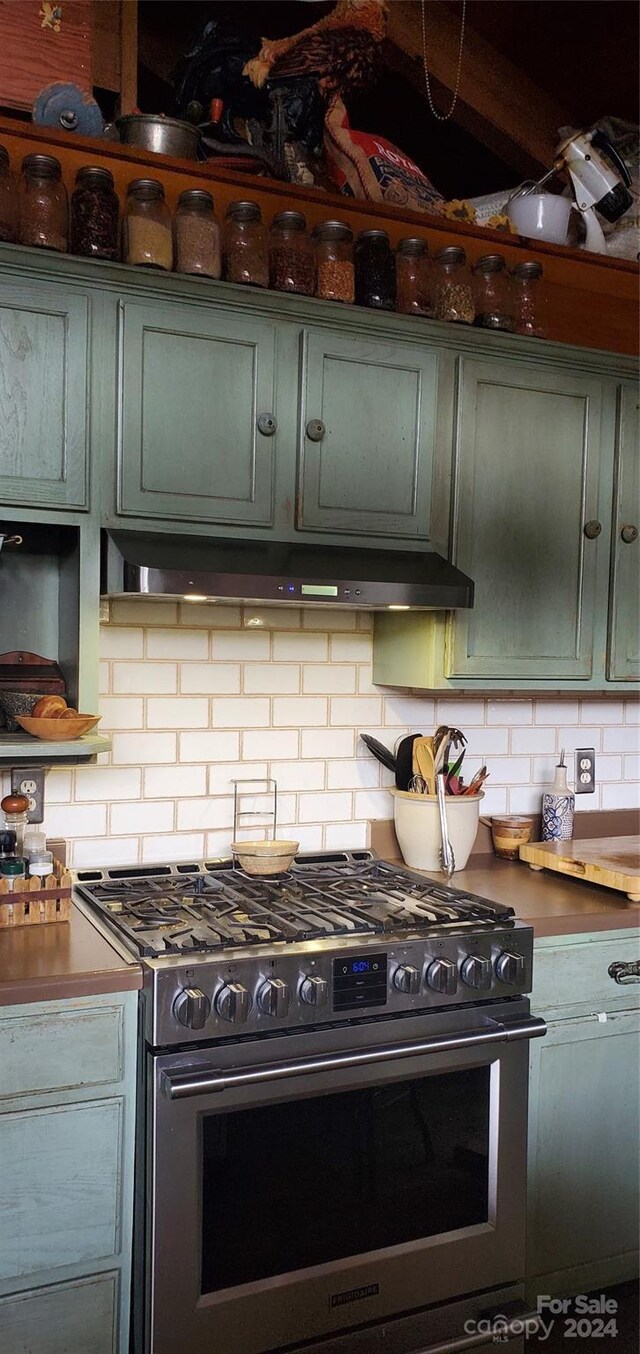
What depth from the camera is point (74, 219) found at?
2.17 meters

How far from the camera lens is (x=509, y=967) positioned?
7.33 feet

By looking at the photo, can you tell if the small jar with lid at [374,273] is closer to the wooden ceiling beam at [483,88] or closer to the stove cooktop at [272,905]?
the wooden ceiling beam at [483,88]

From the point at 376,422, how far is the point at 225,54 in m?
0.98

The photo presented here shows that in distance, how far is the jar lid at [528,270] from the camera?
263 centimetres

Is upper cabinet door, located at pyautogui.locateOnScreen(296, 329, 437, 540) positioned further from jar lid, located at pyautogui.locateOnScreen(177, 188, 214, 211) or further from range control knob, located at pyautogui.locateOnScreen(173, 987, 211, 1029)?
range control knob, located at pyautogui.locateOnScreen(173, 987, 211, 1029)

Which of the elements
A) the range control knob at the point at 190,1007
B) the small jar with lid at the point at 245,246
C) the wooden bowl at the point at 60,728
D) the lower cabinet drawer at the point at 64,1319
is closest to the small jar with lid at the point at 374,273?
the small jar with lid at the point at 245,246

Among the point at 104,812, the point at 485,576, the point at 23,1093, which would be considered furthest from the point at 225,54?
the point at 23,1093

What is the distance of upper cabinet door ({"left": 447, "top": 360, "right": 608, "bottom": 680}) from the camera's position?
2586 millimetres

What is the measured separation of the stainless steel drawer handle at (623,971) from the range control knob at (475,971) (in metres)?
0.41

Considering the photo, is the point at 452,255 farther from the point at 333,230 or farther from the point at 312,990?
the point at 312,990

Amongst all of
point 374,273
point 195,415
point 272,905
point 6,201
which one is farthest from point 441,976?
point 6,201

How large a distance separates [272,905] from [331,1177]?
57cm

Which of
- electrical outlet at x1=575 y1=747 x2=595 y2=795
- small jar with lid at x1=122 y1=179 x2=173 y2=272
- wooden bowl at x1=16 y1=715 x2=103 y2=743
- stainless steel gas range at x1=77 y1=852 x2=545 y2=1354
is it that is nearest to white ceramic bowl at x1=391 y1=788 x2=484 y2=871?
stainless steel gas range at x1=77 y1=852 x2=545 y2=1354

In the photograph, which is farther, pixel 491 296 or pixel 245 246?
pixel 491 296
